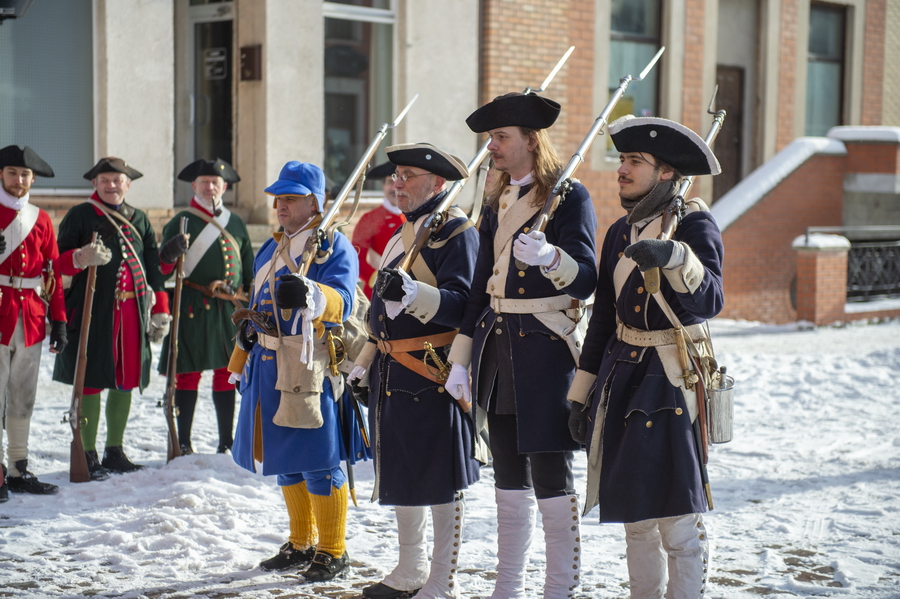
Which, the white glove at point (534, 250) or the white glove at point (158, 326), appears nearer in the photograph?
the white glove at point (534, 250)

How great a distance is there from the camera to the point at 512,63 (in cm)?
1224

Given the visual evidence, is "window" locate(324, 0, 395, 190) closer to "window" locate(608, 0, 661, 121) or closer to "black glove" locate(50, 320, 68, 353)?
"window" locate(608, 0, 661, 121)

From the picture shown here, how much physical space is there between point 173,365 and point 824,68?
13360mm

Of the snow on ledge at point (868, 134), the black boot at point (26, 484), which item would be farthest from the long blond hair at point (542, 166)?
the snow on ledge at point (868, 134)

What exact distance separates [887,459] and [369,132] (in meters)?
6.89

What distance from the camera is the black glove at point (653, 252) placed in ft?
11.2

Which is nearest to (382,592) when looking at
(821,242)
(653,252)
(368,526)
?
(368,526)

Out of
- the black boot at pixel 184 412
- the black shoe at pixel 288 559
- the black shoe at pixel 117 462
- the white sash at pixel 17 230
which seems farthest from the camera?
the black boot at pixel 184 412

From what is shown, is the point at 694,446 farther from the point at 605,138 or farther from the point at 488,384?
the point at 605,138

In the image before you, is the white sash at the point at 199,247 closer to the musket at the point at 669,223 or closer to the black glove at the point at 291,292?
the black glove at the point at 291,292

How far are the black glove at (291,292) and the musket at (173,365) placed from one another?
2.42 meters

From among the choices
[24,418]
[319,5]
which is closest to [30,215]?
[24,418]

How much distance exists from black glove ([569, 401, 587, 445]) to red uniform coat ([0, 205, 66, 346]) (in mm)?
3493

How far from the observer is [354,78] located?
11.6m
